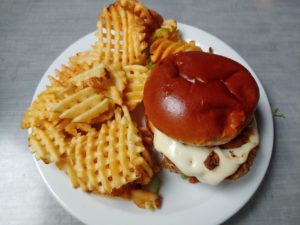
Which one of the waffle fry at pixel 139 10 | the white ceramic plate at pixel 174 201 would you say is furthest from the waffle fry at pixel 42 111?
the waffle fry at pixel 139 10

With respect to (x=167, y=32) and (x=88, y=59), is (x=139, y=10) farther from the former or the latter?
(x=88, y=59)

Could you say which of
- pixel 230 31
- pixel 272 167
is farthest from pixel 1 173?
pixel 230 31

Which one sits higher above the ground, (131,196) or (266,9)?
(266,9)

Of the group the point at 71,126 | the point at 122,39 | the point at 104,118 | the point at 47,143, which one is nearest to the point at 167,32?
the point at 122,39

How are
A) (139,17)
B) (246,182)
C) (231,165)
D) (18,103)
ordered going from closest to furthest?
1. (231,165)
2. (246,182)
3. (139,17)
4. (18,103)

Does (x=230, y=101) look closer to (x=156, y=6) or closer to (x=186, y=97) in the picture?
(x=186, y=97)

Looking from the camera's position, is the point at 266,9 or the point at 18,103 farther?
the point at 266,9

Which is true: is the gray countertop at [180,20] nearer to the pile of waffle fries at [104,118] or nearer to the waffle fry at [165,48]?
the pile of waffle fries at [104,118]
